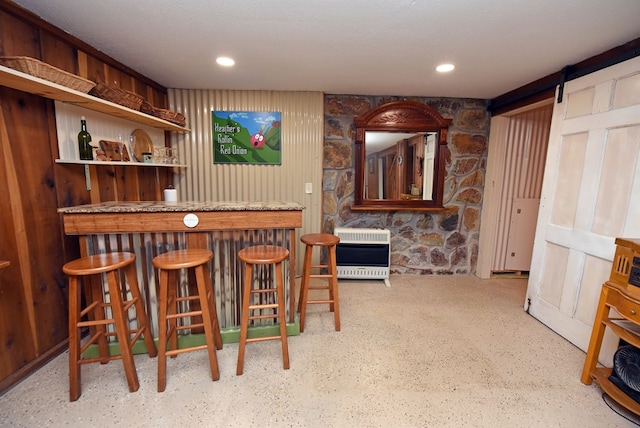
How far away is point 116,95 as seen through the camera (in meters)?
2.03

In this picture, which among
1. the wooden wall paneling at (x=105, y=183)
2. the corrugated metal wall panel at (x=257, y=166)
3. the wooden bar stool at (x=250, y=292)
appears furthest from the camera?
the corrugated metal wall panel at (x=257, y=166)

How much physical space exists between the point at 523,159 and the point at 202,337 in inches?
159

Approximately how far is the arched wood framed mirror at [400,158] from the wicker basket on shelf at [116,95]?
220 cm

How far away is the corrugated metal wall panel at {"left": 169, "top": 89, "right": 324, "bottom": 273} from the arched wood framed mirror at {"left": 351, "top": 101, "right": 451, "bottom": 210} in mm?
538

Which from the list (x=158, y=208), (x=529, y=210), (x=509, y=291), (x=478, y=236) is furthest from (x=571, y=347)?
(x=158, y=208)

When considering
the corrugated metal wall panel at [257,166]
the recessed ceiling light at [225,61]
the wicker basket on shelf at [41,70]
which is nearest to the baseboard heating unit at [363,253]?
the corrugated metal wall panel at [257,166]

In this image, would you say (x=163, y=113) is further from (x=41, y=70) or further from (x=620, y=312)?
(x=620, y=312)

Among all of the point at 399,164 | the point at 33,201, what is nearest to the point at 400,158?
the point at 399,164

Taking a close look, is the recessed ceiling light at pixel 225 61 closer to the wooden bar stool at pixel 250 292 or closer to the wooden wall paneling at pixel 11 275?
the wooden wall paneling at pixel 11 275

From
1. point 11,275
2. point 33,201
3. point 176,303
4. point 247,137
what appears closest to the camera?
point 11,275

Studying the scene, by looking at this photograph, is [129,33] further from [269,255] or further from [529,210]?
[529,210]

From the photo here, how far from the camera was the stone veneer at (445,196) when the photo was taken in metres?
3.35

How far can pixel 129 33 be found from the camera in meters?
1.88

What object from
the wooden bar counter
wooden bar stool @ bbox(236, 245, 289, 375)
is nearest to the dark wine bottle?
the wooden bar counter
